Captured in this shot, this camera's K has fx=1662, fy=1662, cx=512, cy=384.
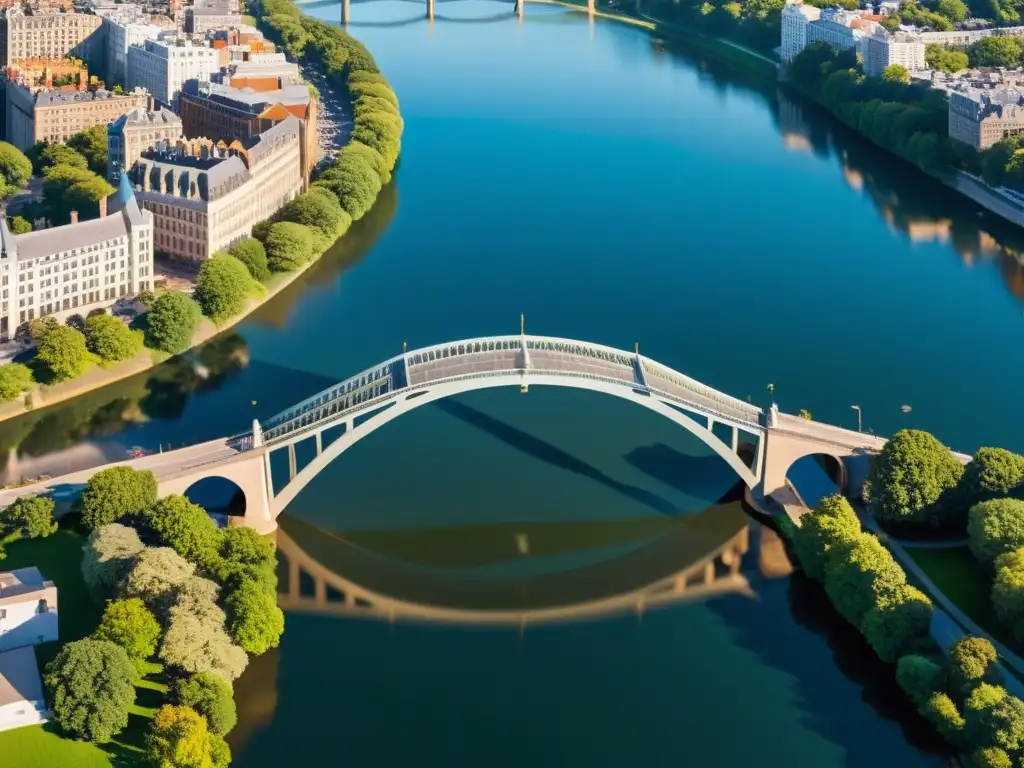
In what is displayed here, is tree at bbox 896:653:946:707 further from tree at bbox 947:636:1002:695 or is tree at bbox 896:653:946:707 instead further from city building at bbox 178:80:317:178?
city building at bbox 178:80:317:178

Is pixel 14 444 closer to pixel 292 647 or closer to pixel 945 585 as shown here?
pixel 292 647

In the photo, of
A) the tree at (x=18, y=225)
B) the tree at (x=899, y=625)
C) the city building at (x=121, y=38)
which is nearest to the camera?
the tree at (x=899, y=625)

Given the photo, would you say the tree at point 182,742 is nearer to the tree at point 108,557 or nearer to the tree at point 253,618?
the tree at point 253,618

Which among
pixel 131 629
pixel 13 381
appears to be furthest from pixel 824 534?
pixel 13 381

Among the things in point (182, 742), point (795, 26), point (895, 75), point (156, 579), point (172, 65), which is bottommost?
point (182, 742)

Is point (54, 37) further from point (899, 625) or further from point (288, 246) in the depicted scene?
point (899, 625)

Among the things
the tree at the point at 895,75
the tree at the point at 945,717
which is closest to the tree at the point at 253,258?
the tree at the point at 945,717

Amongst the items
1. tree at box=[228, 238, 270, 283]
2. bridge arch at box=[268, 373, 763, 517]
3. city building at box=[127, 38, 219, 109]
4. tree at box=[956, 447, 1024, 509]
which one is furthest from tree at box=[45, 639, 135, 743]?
city building at box=[127, 38, 219, 109]

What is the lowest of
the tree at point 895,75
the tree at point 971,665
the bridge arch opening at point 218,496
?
the bridge arch opening at point 218,496
